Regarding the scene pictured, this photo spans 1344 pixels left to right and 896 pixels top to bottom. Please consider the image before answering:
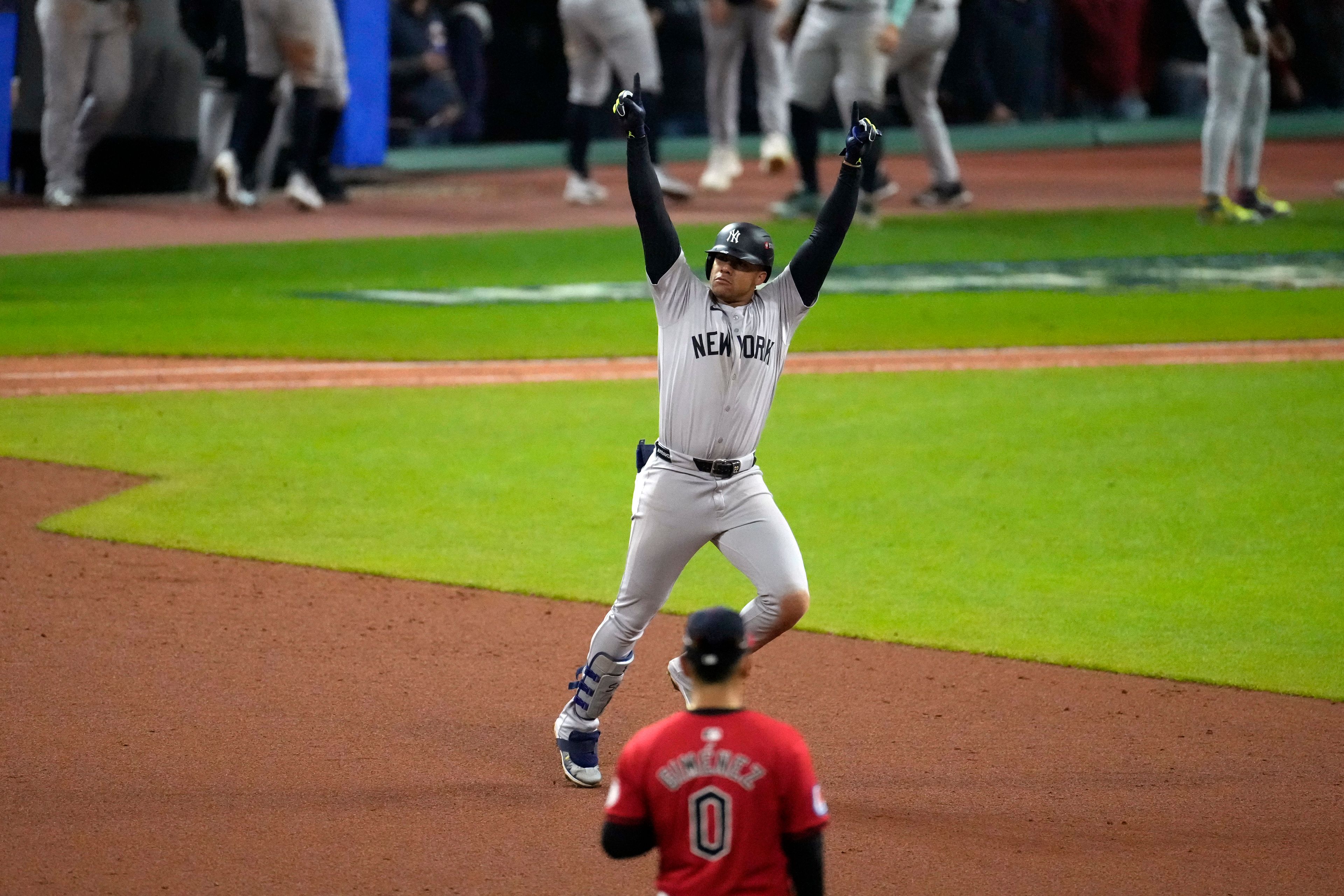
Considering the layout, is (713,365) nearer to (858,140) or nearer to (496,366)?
(858,140)

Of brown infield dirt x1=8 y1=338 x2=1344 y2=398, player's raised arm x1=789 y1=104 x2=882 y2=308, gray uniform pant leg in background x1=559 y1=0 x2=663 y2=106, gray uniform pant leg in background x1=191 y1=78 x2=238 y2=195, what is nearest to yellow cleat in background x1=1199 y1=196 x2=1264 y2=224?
brown infield dirt x1=8 y1=338 x2=1344 y2=398

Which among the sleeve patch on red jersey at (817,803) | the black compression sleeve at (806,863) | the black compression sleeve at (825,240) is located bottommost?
the black compression sleeve at (806,863)

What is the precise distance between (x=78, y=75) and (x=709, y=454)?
40.4ft

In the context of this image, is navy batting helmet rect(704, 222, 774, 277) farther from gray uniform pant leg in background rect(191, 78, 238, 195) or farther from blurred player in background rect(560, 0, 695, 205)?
gray uniform pant leg in background rect(191, 78, 238, 195)

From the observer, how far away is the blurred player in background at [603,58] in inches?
620

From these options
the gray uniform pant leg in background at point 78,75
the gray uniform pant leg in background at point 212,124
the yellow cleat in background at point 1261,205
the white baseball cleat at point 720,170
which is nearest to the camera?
the gray uniform pant leg in background at point 78,75

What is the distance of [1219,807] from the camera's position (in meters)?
5.08

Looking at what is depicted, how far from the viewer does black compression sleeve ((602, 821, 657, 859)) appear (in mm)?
3262

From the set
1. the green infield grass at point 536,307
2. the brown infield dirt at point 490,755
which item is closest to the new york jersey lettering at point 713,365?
the brown infield dirt at point 490,755

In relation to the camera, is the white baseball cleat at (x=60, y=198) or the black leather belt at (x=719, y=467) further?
the white baseball cleat at (x=60, y=198)

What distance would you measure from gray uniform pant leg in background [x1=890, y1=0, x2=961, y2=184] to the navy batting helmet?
10.9 m

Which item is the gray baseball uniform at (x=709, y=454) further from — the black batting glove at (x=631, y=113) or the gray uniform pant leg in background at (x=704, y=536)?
the black batting glove at (x=631, y=113)

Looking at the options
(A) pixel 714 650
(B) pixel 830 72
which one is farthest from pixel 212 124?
(A) pixel 714 650

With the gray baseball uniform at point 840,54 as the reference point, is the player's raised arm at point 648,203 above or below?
above
